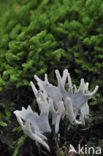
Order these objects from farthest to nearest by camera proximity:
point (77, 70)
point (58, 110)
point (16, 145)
A: point (77, 70), point (16, 145), point (58, 110)

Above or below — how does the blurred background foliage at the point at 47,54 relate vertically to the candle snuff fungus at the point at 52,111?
above

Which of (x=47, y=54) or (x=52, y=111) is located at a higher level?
(x=47, y=54)

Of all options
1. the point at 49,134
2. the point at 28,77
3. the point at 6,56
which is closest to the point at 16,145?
the point at 49,134

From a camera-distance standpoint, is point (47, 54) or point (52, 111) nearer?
point (52, 111)

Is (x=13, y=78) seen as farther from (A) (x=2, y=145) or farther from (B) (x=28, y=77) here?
(A) (x=2, y=145)

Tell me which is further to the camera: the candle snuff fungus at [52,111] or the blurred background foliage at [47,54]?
the blurred background foliage at [47,54]
